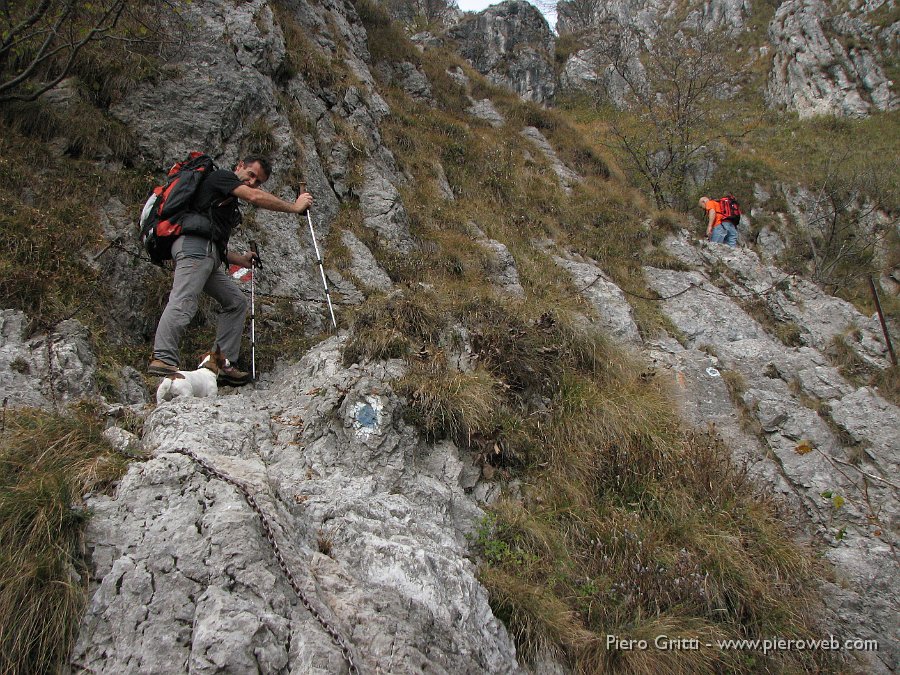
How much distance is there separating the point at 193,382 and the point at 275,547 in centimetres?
248

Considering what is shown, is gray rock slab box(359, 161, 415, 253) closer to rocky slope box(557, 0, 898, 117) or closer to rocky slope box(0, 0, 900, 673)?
rocky slope box(0, 0, 900, 673)

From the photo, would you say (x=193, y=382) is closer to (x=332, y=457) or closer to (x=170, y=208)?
(x=332, y=457)

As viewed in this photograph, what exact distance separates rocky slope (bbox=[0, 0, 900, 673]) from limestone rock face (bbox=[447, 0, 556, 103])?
17890 mm

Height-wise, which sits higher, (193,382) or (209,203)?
(209,203)

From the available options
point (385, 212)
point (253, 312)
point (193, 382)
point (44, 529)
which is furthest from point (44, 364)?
point (385, 212)

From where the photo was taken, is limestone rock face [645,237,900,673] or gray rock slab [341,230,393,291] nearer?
limestone rock face [645,237,900,673]

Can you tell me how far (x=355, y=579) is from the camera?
3.21 metres

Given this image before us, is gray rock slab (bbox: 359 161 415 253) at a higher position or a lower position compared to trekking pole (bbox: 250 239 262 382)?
higher

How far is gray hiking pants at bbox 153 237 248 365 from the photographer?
471cm

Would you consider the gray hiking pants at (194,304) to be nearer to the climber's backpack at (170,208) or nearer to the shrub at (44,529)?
the climber's backpack at (170,208)

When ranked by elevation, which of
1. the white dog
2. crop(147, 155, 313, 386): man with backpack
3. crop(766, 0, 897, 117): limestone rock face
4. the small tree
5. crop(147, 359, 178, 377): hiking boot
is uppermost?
crop(766, 0, 897, 117): limestone rock face

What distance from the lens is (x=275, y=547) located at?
2.88m

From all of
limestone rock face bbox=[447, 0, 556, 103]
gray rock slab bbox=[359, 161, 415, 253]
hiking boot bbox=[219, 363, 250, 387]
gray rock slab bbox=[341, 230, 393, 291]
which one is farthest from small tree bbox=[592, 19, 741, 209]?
hiking boot bbox=[219, 363, 250, 387]

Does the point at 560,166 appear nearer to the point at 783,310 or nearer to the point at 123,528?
the point at 783,310
